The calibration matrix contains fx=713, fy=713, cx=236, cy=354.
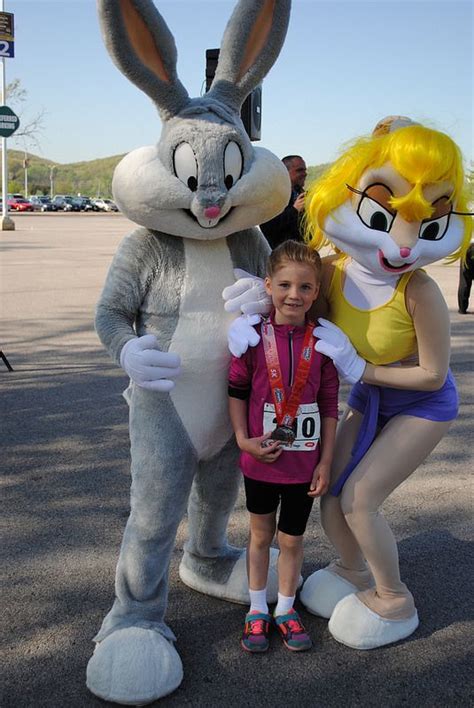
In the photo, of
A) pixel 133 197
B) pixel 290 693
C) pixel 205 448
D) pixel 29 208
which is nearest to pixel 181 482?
pixel 205 448

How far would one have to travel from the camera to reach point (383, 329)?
248 cm

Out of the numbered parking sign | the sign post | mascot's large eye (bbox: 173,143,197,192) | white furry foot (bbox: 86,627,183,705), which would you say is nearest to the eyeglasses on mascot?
mascot's large eye (bbox: 173,143,197,192)

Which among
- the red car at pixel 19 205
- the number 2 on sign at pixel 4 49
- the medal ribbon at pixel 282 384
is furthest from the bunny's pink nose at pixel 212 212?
the red car at pixel 19 205

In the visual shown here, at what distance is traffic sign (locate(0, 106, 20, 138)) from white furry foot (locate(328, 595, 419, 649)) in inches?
372

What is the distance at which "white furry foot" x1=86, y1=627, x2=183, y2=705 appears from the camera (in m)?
2.27

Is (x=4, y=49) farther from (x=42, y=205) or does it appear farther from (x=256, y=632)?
(x=42, y=205)

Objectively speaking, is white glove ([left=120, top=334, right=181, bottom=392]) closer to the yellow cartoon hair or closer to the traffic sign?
the yellow cartoon hair

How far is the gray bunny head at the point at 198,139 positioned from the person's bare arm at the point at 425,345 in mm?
593

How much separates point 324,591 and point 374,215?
1.47 metres

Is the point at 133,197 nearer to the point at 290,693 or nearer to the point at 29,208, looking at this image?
the point at 290,693

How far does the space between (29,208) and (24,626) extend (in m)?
56.2

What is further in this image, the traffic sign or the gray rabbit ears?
the traffic sign

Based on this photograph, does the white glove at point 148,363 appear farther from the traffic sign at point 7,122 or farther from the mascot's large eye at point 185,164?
the traffic sign at point 7,122

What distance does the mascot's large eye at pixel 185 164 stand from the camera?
2.34 m
